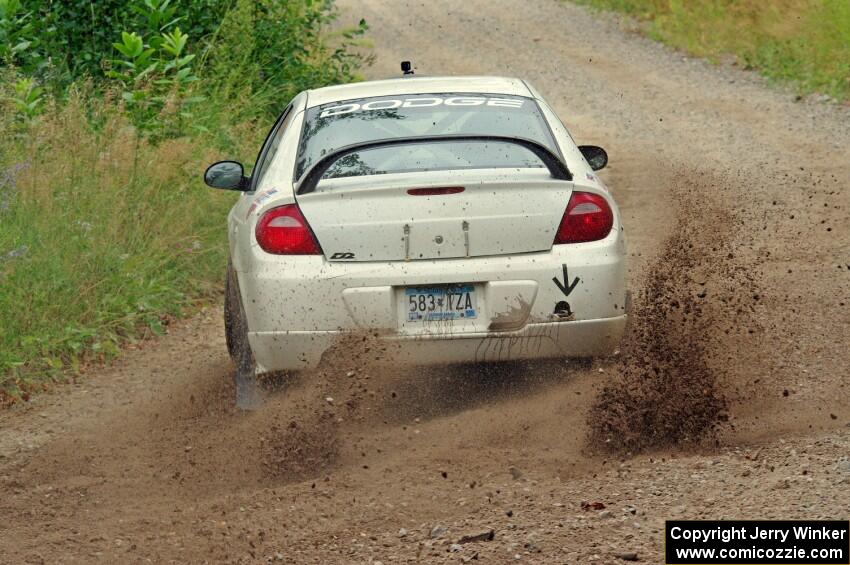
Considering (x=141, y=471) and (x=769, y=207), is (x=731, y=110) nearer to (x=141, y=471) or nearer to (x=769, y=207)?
(x=769, y=207)

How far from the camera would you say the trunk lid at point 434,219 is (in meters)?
5.87

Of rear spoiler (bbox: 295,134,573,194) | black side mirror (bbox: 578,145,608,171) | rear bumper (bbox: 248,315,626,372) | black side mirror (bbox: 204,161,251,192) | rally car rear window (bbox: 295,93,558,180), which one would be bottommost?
rear bumper (bbox: 248,315,626,372)

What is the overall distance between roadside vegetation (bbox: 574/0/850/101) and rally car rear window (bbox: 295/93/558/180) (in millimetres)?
12027

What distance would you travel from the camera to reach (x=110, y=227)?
9469 millimetres

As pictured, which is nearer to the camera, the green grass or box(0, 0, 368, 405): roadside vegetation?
the green grass

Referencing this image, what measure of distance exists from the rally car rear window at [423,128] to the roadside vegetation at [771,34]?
12.0 metres

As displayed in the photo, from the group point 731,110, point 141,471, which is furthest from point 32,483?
point 731,110

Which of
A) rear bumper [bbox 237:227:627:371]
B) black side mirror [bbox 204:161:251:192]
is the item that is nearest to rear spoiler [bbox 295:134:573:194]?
rear bumper [bbox 237:227:627:371]

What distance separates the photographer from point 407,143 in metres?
6.15

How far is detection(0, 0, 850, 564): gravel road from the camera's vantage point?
476cm

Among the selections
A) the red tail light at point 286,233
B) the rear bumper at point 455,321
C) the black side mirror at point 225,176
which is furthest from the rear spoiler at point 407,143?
the black side mirror at point 225,176

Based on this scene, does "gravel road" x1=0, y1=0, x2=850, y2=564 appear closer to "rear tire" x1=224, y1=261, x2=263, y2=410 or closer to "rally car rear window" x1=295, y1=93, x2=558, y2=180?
"rear tire" x1=224, y1=261, x2=263, y2=410

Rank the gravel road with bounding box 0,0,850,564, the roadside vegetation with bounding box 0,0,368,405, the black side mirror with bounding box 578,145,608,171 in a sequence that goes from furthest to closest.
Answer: the roadside vegetation with bounding box 0,0,368,405
the black side mirror with bounding box 578,145,608,171
the gravel road with bounding box 0,0,850,564

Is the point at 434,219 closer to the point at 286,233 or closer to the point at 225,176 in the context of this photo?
the point at 286,233
